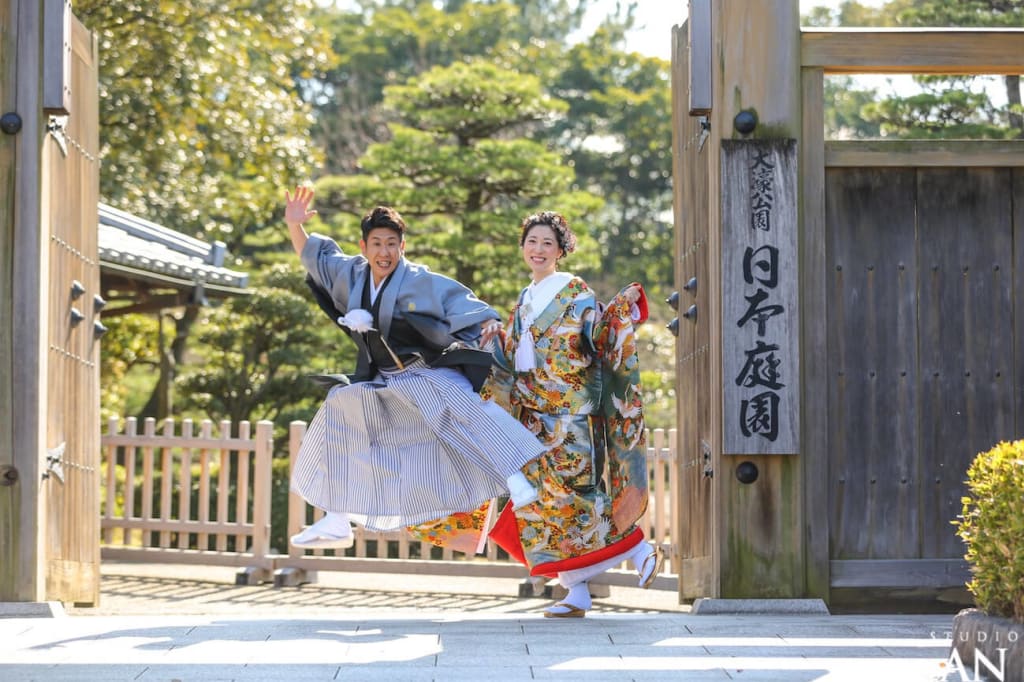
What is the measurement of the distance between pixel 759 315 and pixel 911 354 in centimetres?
83

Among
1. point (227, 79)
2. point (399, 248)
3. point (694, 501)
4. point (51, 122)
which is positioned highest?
point (227, 79)

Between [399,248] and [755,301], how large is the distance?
1.63 meters

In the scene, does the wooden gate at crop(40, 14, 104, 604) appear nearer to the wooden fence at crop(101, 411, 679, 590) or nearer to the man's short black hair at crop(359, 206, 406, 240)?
the man's short black hair at crop(359, 206, 406, 240)

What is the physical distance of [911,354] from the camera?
20.0 feet

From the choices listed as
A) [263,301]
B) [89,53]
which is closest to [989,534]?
[89,53]

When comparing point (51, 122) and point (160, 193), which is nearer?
point (51, 122)

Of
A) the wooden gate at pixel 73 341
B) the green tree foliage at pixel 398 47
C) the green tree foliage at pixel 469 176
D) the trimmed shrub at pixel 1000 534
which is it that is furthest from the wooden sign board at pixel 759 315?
the green tree foliage at pixel 398 47

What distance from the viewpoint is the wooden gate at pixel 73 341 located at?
630 cm

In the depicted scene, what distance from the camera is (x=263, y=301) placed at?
1508cm

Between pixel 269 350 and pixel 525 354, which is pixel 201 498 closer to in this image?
pixel 269 350

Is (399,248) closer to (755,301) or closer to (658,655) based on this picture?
(755,301)

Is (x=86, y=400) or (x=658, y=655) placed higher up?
(x=86, y=400)

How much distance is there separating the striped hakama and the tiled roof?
497 centimetres

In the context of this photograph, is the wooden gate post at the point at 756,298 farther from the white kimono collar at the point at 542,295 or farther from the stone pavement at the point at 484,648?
the white kimono collar at the point at 542,295
